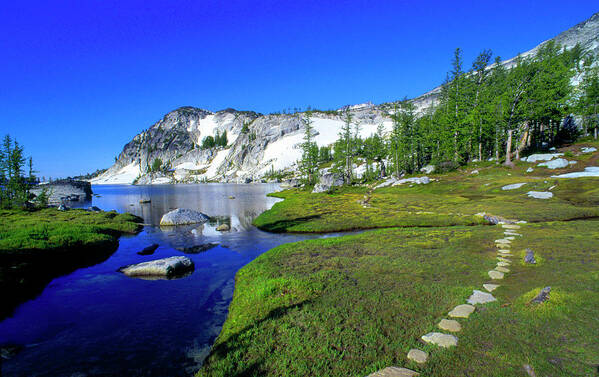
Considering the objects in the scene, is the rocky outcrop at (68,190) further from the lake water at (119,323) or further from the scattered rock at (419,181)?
the scattered rock at (419,181)

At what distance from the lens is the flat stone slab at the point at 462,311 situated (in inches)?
333

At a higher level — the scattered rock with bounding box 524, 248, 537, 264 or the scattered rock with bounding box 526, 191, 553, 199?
the scattered rock with bounding box 526, 191, 553, 199

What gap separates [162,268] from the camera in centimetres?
1805

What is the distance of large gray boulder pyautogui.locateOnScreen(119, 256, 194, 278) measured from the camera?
18016 mm

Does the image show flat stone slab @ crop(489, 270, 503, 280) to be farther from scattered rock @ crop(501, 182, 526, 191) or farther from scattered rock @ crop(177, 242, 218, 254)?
scattered rock @ crop(501, 182, 526, 191)

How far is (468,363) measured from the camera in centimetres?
634

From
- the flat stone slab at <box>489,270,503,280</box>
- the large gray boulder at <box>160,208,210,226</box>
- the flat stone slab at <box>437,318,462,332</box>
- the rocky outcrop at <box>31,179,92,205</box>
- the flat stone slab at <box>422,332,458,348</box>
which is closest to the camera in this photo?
the flat stone slab at <box>422,332,458,348</box>

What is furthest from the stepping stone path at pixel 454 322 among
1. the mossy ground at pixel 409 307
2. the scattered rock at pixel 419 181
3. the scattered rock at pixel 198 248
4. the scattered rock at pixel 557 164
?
the scattered rock at pixel 557 164

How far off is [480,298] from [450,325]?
2.41 metres

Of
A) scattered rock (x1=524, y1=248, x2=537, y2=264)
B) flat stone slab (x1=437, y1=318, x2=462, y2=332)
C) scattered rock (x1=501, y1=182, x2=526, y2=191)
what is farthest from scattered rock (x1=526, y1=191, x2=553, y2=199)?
flat stone slab (x1=437, y1=318, x2=462, y2=332)

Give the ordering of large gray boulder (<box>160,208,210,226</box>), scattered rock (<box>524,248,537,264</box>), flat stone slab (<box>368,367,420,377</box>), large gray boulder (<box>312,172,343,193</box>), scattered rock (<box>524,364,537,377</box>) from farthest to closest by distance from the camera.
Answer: large gray boulder (<box>312,172,343,193</box>)
large gray boulder (<box>160,208,210,226</box>)
scattered rock (<box>524,248,537,264</box>)
flat stone slab (<box>368,367,420,377</box>)
scattered rock (<box>524,364,537,377</box>)

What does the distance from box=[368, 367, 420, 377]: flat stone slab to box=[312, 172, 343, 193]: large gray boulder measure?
71320 mm

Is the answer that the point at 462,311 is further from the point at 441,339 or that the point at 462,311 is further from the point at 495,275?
the point at 495,275

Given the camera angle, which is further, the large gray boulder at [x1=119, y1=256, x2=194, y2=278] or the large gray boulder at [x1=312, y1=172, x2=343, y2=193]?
the large gray boulder at [x1=312, y1=172, x2=343, y2=193]
